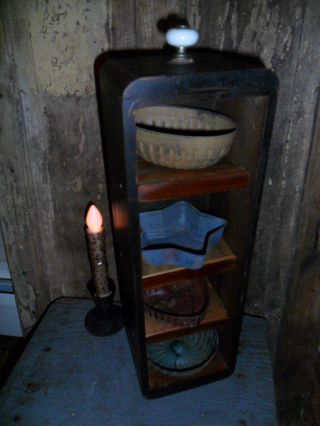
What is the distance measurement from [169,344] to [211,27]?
837mm

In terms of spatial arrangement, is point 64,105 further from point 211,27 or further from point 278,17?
point 278,17

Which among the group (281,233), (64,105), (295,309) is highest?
(64,105)

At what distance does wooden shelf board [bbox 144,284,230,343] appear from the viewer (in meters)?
0.93

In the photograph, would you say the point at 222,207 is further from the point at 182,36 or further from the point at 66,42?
the point at 66,42

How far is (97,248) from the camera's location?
992 mm

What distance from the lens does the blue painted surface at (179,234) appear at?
33.8 inches

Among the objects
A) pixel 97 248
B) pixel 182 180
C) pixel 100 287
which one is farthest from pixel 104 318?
pixel 182 180

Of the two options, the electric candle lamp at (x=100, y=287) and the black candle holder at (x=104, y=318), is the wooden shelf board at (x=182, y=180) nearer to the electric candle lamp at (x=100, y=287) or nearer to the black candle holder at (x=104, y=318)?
the electric candle lamp at (x=100, y=287)

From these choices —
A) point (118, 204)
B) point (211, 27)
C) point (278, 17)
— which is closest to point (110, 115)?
point (118, 204)

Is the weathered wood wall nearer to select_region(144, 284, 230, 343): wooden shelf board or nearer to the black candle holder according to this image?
the black candle holder

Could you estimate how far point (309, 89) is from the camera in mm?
953

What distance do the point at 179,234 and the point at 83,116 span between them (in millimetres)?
392

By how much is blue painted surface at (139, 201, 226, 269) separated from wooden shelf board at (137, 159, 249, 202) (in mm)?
161

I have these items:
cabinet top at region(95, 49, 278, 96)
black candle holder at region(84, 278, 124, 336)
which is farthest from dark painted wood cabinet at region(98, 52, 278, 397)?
black candle holder at region(84, 278, 124, 336)
